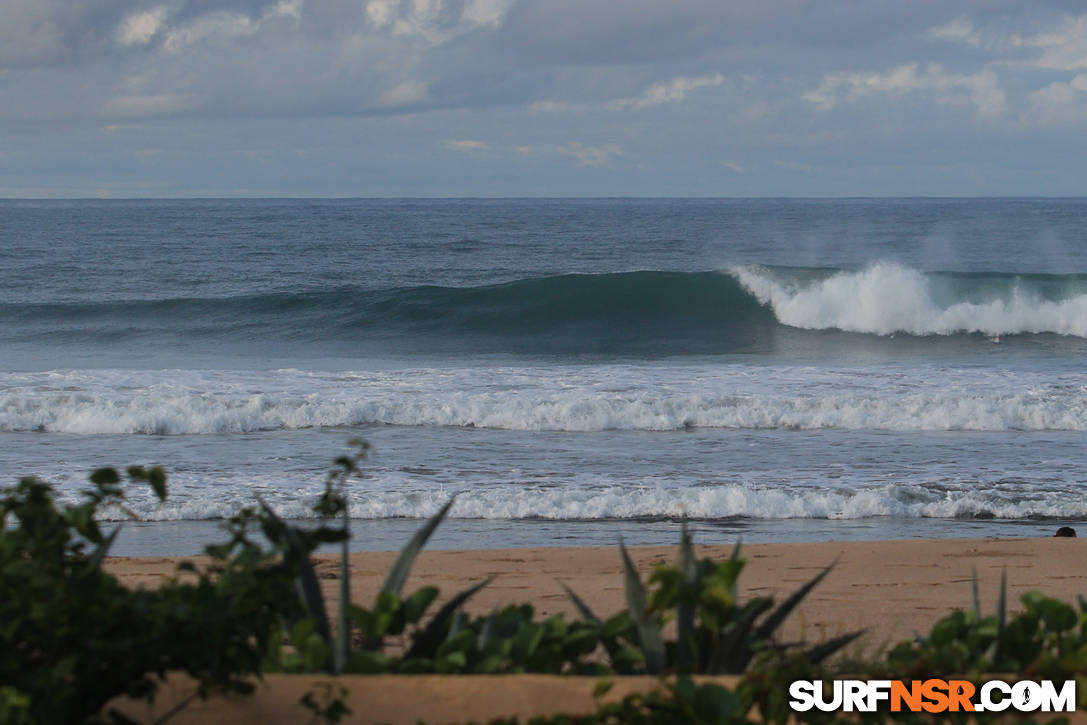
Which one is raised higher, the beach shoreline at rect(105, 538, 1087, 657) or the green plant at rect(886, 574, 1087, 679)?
the green plant at rect(886, 574, 1087, 679)

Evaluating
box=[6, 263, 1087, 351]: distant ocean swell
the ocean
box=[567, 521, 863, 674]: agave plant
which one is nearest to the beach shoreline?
the ocean

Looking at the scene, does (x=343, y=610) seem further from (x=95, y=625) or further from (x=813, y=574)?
(x=813, y=574)

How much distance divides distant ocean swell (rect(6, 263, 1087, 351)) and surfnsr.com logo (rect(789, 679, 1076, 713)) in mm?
18376

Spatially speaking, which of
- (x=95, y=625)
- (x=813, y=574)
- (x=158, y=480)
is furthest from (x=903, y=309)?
(x=95, y=625)

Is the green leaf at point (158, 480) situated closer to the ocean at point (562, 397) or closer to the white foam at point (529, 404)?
the ocean at point (562, 397)

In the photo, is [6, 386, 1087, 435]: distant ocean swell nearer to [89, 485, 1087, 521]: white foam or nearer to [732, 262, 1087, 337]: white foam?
[89, 485, 1087, 521]: white foam

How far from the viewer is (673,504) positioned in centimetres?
786

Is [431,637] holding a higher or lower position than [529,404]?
higher

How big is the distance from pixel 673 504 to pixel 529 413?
373 centimetres

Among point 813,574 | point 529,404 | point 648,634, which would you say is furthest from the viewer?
point 529,404

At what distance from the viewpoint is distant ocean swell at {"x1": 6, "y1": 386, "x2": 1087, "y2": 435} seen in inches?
436

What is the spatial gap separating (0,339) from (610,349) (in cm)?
1248

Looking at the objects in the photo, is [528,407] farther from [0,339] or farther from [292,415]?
[0,339]

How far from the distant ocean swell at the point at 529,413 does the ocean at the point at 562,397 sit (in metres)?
0.04
